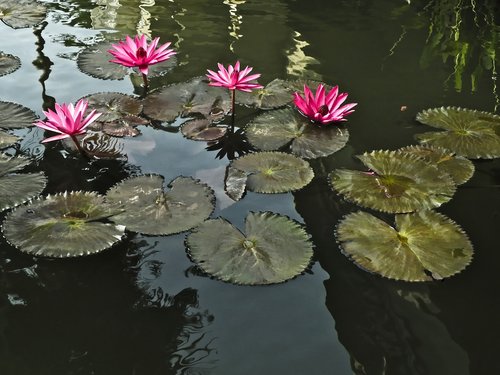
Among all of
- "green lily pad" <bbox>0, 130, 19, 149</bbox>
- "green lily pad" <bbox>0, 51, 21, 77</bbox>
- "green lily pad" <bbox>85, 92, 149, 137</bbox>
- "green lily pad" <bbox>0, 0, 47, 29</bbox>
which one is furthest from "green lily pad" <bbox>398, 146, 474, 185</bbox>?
"green lily pad" <bbox>0, 0, 47, 29</bbox>

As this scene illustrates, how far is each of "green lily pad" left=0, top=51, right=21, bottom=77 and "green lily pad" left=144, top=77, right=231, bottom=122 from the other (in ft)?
2.88

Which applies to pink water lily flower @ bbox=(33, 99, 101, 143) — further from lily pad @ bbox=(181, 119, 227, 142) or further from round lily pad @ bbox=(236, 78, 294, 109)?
round lily pad @ bbox=(236, 78, 294, 109)

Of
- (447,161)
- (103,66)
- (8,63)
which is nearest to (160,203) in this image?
(447,161)

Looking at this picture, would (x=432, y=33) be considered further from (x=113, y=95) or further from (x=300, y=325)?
(x=300, y=325)

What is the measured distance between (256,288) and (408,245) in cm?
54

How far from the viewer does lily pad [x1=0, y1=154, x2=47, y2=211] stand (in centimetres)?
191

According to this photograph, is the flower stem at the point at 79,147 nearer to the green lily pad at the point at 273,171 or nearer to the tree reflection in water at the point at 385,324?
the green lily pad at the point at 273,171

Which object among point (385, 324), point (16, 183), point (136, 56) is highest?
point (136, 56)

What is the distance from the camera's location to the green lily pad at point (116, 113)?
2371mm

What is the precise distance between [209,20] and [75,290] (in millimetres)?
2635

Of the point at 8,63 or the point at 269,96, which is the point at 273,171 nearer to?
the point at 269,96

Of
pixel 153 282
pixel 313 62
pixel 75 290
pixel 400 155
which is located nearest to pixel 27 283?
pixel 75 290

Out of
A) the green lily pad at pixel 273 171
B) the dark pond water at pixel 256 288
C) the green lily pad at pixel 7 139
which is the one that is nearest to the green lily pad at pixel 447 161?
the dark pond water at pixel 256 288

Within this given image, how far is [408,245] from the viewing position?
68.7 inches
